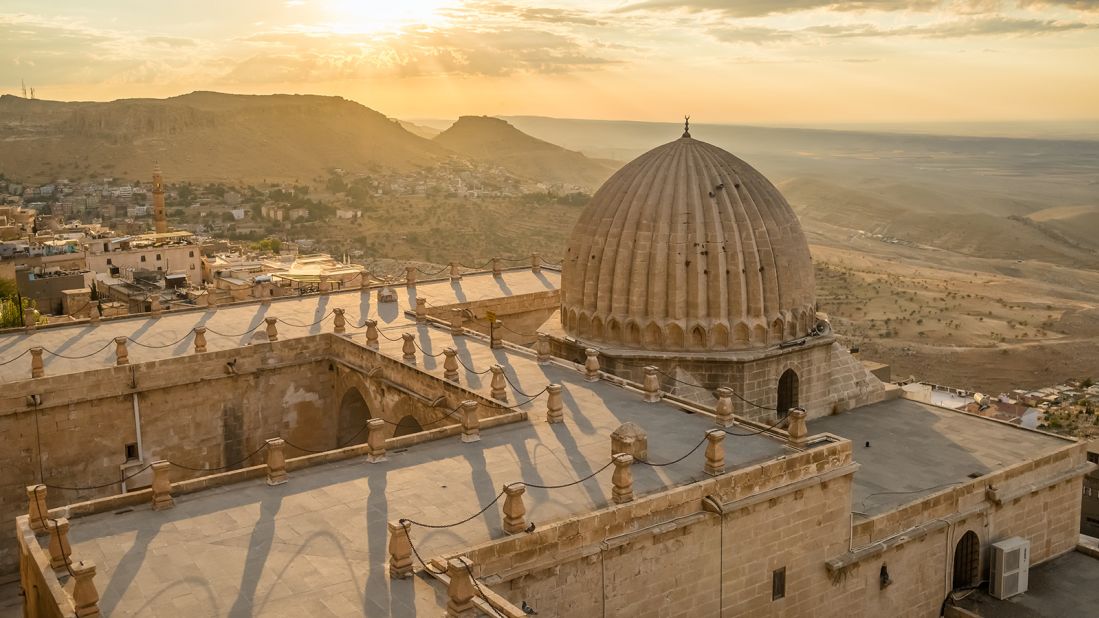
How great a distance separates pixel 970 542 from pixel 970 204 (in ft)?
571

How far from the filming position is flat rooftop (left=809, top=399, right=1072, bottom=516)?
20.9 metres

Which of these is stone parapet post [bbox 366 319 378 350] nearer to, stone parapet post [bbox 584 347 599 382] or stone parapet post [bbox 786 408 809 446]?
stone parapet post [bbox 584 347 599 382]

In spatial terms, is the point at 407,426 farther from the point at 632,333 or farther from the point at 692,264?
the point at 692,264

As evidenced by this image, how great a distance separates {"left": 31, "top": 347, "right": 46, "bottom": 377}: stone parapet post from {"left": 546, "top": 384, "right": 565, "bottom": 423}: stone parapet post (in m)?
12.7

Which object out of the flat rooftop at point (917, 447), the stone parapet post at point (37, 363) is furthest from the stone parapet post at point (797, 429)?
the stone parapet post at point (37, 363)

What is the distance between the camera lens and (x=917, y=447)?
2348cm

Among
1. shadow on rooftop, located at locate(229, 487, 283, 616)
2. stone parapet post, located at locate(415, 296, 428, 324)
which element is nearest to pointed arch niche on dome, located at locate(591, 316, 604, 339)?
stone parapet post, located at locate(415, 296, 428, 324)

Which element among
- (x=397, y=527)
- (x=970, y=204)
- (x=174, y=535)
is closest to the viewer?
(x=397, y=527)

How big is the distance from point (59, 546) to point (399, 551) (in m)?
4.83

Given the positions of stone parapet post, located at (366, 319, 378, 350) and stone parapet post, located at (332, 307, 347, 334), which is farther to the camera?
stone parapet post, located at (332, 307, 347, 334)

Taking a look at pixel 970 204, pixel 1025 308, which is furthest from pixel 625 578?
pixel 970 204

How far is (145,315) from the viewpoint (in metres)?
29.0

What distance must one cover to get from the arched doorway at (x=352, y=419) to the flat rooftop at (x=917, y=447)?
12.6m

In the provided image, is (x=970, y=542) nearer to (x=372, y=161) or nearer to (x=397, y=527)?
(x=397, y=527)
